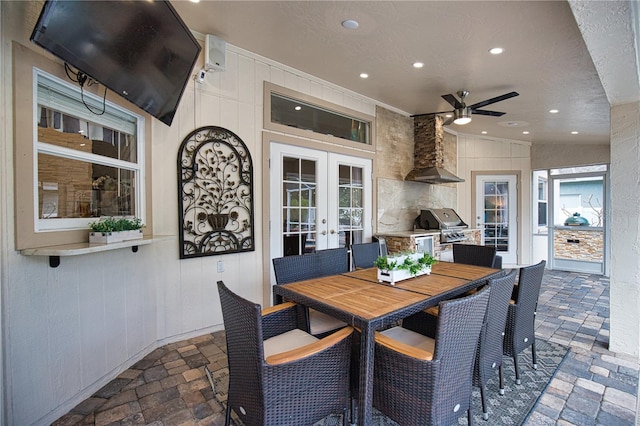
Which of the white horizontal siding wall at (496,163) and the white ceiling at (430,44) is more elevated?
the white ceiling at (430,44)

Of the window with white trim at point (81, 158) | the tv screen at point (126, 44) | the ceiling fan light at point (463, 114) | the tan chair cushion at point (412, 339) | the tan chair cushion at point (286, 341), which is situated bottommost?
the tan chair cushion at point (412, 339)

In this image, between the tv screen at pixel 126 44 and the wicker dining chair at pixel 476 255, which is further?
the wicker dining chair at pixel 476 255

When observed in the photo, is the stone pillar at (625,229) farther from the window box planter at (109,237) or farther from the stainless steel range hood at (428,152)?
the window box planter at (109,237)

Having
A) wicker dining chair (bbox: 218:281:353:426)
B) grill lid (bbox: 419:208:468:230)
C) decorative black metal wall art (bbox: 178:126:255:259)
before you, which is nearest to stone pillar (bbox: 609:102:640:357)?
grill lid (bbox: 419:208:468:230)

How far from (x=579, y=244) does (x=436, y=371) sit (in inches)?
269

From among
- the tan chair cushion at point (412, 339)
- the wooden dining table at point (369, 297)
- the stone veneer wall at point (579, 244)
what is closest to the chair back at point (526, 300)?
the wooden dining table at point (369, 297)

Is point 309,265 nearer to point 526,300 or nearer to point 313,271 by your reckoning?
point 313,271

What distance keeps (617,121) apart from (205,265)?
13.6ft

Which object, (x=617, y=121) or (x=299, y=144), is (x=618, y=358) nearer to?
(x=617, y=121)

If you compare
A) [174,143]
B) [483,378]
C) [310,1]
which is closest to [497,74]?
[310,1]

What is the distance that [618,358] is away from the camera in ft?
8.93

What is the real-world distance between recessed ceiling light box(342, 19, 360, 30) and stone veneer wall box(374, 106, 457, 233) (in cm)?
220

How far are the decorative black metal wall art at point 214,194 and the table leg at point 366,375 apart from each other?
2.12 m

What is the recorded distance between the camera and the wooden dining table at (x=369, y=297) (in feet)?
5.06
